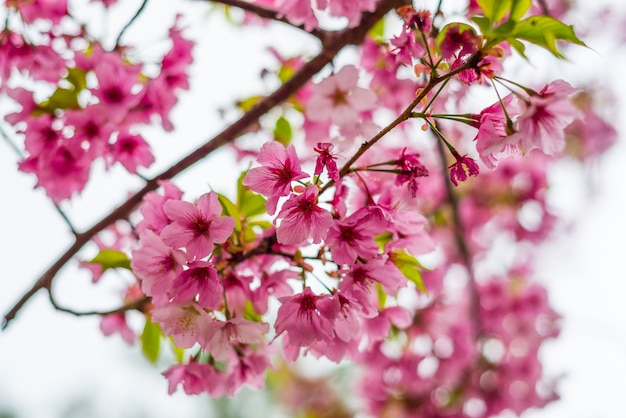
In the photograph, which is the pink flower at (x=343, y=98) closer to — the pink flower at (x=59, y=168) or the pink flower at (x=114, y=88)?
the pink flower at (x=114, y=88)

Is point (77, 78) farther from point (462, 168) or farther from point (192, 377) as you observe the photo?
point (462, 168)

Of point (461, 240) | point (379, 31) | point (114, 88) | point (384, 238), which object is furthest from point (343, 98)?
point (461, 240)

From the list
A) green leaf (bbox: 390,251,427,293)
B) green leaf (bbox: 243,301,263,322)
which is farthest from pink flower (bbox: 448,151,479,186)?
green leaf (bbox: 243,301,263,322)

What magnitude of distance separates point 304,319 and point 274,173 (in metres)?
0.27

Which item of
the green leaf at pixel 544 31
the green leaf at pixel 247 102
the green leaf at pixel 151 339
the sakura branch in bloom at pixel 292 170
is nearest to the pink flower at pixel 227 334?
the sakura branch in bloom at pixel 292 170

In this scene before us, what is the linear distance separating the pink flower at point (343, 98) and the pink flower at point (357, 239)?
0.56 metres

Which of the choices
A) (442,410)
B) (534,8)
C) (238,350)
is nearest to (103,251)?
(238,350)

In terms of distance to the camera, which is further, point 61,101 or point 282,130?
point 282,130

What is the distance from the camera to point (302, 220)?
1.05 meters

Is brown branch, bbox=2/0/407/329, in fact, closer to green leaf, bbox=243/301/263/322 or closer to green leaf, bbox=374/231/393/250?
green leaf, bbox=243/301/263/322

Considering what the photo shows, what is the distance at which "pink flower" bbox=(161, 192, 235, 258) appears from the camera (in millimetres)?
1093

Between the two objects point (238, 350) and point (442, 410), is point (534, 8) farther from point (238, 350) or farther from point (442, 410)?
point (442, 410)

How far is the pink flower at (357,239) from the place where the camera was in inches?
43.1

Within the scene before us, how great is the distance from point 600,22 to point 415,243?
4.17 m
